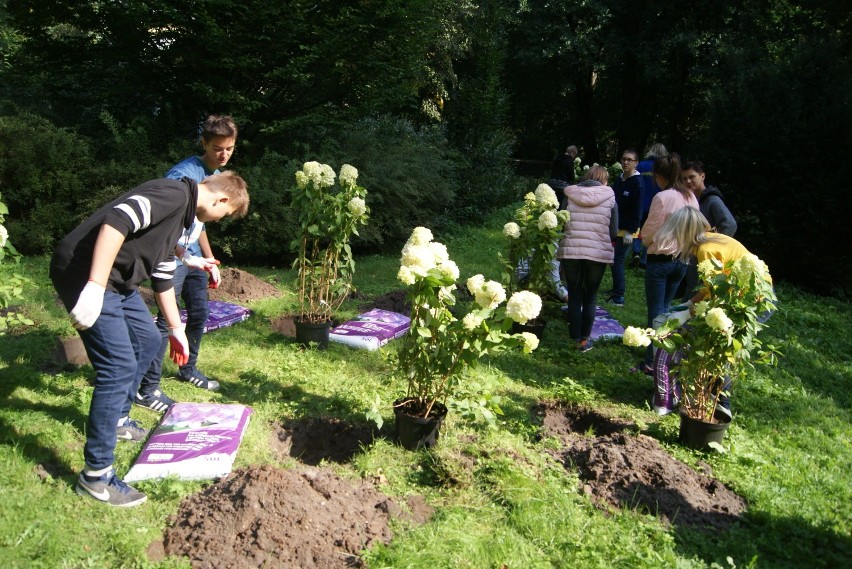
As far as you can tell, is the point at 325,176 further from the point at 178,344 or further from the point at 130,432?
the point at 130,432

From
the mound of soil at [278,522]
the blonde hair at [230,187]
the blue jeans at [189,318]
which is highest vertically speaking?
the blonde hair at [230,187]

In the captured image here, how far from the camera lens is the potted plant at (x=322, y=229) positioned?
522cm

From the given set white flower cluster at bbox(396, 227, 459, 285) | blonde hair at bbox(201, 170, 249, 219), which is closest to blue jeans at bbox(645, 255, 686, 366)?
white flower cluster at bbox(396, 227, 459, 285)

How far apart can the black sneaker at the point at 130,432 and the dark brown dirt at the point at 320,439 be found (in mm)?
773

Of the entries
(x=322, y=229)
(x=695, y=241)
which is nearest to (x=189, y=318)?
(x=322, y=229)

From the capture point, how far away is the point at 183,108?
9914mm

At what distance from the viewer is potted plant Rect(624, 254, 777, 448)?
370 centimetres

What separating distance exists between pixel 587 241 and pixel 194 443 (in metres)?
3.77

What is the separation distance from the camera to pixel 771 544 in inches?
119

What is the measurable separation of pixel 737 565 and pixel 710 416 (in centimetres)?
129

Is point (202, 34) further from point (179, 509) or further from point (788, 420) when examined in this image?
point (788, 420)

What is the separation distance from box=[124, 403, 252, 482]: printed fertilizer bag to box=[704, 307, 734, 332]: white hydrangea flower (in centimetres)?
290

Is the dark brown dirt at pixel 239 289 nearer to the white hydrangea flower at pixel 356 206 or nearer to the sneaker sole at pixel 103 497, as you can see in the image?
the white hydrangea flower at pixel 356 206

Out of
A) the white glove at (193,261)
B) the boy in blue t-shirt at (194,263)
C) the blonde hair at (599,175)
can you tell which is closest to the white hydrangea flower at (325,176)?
the boy in blue t-shirt at (194,263)
